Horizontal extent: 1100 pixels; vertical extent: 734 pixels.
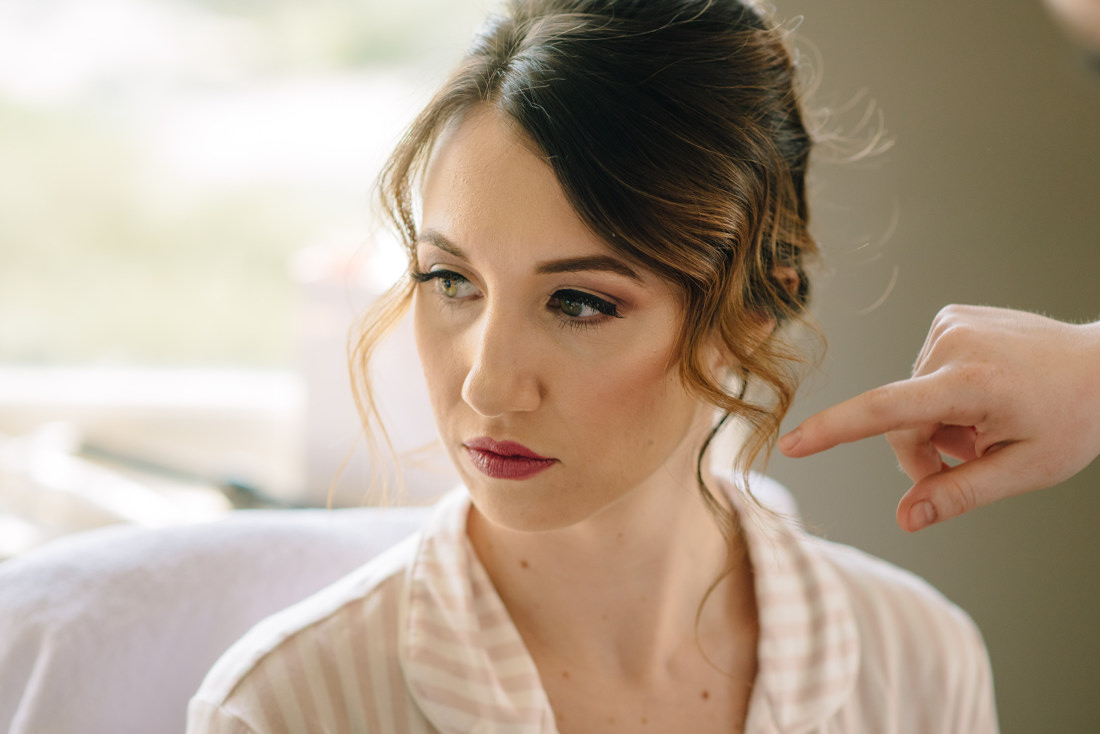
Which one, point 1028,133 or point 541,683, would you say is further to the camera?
point 1028,133

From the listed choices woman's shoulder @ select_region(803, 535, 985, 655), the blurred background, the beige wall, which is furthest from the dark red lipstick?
the beige wall

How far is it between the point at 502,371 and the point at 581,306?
10cm

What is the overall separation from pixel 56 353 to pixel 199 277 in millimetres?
597

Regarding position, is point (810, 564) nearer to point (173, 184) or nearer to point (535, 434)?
point (535, 434)

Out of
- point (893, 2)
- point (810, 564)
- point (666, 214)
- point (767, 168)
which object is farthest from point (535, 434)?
point (893, 2)

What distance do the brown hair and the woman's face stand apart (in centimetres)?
3

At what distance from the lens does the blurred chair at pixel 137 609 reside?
97 cm

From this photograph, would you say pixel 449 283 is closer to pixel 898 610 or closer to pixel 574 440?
pixel 574 440

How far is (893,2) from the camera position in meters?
1.37

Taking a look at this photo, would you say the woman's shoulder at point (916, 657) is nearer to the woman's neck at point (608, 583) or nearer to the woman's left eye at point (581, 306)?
the woman's neck at point (608, 583)

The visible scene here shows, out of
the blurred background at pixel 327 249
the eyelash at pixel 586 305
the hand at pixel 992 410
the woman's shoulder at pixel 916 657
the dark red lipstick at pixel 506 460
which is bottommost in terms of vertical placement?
the woman's shoulder at pixel 916 657

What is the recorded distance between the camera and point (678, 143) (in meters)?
0.86

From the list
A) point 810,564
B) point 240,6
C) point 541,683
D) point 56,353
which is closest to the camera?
point 541,683

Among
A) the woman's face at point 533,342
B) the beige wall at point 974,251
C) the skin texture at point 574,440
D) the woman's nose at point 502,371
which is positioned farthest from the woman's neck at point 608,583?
the beige wall at point 974,251
